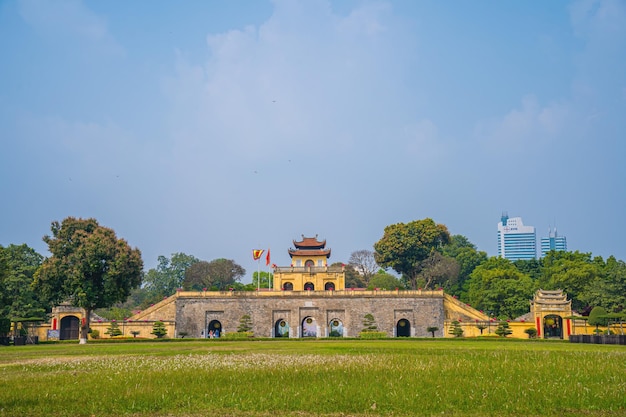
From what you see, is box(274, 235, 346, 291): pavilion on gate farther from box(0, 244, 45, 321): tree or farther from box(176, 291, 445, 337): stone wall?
box(0, 244, 45, 321): tree

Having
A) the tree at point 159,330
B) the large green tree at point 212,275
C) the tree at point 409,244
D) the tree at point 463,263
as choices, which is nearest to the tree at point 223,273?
the large green tree at point 212,275

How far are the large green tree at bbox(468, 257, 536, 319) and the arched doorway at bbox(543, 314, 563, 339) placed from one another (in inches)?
185

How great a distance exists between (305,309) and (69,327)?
990 inches

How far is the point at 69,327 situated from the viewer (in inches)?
2424

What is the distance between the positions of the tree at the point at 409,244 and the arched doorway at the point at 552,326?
85.9ft

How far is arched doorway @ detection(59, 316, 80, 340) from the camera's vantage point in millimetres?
61125

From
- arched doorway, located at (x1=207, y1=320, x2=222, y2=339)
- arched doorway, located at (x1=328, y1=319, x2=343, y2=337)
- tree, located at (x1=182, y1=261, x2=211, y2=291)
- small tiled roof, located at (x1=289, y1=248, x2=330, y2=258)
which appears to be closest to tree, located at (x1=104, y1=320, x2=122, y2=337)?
arched doorway, located at (x1=207, y1=320, x2=222, y2=339)

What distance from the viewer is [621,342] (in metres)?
38.0

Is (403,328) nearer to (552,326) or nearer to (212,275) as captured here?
(552,326)

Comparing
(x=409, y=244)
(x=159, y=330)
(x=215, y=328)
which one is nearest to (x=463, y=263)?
(x=409, y=244)

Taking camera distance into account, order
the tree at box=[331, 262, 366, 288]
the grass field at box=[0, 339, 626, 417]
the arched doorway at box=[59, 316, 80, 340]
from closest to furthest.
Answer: the grass field at box=[0, 339, 626, 417], the arched doorway at box=[59, 316, 80, 340], the tree at box=[331, 262, 366, 288]

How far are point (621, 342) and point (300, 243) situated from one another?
4816 centimetres

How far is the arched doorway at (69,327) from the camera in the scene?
61.1m

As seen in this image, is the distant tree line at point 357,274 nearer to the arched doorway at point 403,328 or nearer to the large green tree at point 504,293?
the large green tree at point 504,293
